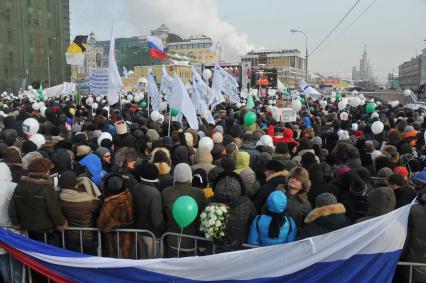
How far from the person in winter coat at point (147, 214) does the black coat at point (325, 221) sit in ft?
5.19

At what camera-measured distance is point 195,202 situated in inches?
178

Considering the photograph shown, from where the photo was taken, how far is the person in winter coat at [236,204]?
4.32 meters

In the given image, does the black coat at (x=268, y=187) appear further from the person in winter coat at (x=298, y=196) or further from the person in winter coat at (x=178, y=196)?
the person in winter coat at (x=178, y=196)

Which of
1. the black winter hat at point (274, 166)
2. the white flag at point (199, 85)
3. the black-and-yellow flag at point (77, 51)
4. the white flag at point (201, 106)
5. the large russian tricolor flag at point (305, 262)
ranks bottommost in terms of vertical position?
the large russian tricolor flag at point (305, 262)

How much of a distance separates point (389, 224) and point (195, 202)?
1912 millimetres

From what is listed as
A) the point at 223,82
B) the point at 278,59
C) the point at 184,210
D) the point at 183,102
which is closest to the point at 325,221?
the point at 184,210

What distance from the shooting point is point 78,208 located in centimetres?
479

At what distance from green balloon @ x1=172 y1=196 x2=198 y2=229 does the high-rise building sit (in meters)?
55.1

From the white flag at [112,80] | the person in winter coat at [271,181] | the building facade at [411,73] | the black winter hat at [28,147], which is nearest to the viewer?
the person in winter coat at [271,181]

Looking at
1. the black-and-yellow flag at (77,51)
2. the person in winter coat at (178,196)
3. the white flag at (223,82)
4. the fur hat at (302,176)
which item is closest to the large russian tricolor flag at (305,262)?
the person in winter coat at (178,196)

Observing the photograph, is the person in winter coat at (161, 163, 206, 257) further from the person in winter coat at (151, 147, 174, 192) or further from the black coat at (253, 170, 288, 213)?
the black coat at (253, 170, 288, 213)

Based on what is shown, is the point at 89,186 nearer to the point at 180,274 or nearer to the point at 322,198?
the point at 180,274

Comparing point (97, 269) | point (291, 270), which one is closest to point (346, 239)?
point (291, 270)

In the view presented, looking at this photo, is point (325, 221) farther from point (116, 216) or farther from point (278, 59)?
point (278, 59)
